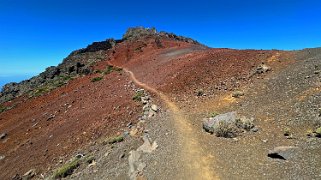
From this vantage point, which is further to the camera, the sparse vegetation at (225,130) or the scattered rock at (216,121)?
the scattered rock at (216,121)

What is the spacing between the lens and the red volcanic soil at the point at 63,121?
63.7 ft

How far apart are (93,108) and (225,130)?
1501cm

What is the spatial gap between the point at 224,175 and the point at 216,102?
954 centimetres

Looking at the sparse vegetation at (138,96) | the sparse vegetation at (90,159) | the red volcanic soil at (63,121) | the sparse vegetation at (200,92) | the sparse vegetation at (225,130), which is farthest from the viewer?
the sparse vegetation at (138,96)

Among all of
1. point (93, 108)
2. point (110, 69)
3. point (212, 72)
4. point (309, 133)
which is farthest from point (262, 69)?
point (110, 69)

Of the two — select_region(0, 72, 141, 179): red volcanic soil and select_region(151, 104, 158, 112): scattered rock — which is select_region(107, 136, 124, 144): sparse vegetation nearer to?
select_region(0, 72, 141, 179): red volcanic soil

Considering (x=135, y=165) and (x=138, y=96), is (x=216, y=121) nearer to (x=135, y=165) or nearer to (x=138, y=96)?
(x=135, y=165)

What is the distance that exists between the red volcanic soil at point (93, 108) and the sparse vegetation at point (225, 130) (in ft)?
21.6

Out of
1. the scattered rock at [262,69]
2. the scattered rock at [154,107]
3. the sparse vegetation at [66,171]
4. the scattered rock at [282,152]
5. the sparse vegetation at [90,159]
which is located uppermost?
the scattered rock at [262,69]

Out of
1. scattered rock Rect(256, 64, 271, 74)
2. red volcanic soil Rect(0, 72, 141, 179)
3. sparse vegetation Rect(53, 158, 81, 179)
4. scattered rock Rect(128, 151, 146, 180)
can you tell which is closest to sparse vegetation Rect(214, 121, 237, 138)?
scattered rock Rect(128, 151, 146, 180)

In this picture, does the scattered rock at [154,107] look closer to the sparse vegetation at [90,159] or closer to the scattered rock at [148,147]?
the scattered rock at [148,147]

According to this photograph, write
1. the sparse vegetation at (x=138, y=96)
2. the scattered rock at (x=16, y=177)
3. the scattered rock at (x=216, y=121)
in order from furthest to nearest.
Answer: the sparse vegetation at (x=138, y=96) < the scattered rock at (x=16, y=177) < the scattered rock at (x=216, y=121)

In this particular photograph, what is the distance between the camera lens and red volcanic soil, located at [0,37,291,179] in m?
19.8

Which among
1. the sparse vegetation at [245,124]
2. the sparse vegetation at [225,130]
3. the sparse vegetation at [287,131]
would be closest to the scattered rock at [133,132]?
the sparse vegetation at [225,130]
